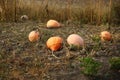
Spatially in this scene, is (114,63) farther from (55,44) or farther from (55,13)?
(55,13)

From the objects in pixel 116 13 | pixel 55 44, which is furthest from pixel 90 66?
pixel 116 13

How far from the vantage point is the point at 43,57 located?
5.60 m

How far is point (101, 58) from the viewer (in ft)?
18.5

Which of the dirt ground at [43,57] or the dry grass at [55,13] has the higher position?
the dry grass at [55,13]

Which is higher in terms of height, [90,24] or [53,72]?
[90,24]

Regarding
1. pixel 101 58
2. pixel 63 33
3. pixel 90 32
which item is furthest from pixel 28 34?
pixel 101 58

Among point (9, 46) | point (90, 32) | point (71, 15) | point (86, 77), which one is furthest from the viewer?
point (71, 15)

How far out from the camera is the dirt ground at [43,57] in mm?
5125

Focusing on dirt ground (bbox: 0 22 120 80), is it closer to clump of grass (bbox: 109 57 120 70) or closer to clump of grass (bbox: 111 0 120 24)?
clump of grass (bbox: 109 57 120 70)

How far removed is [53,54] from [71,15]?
9.07 feet

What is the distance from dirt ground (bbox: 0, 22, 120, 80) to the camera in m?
5.12

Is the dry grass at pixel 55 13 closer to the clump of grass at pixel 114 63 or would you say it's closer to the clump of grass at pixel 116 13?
the clump of grass at pixel 116 13

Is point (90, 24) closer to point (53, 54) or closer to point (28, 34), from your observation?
point (28, 34)

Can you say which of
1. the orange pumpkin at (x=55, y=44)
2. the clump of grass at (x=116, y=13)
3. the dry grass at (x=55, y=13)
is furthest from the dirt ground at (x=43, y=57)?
the clump of grass at (x=116, y=13)
